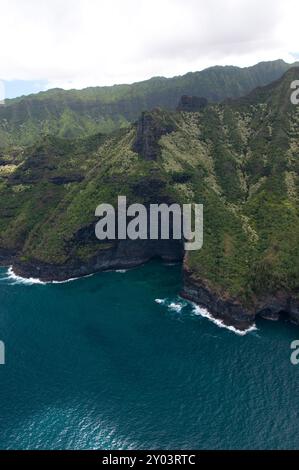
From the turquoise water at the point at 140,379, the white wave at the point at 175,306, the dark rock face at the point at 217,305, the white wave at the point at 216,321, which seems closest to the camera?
the turquoise water at the point at 140,379

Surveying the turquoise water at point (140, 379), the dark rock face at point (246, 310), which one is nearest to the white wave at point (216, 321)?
the dark rock face at point (246, 310)

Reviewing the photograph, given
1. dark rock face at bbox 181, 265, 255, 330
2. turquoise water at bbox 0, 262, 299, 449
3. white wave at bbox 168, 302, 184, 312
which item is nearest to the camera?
turquoise water at bbox 0, 262, 299, 449

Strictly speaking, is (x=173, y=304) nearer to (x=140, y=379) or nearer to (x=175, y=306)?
(x=175, y=306)

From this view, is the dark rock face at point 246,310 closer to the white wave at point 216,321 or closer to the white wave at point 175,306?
the white wave at point 216,321

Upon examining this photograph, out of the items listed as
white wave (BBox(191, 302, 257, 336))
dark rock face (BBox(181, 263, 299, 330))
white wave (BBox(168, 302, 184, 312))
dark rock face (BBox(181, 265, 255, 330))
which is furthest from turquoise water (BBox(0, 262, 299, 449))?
dark rock face (BBox(181, 263, 299, 330))

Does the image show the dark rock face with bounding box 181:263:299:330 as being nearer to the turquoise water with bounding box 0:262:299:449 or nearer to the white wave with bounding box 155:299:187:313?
the turquoise water with bounding box 0:262:299:449

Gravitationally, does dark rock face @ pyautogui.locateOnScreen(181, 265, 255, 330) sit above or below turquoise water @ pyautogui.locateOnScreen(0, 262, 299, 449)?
above

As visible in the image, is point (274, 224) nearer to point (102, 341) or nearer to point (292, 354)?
point (292, 354)
